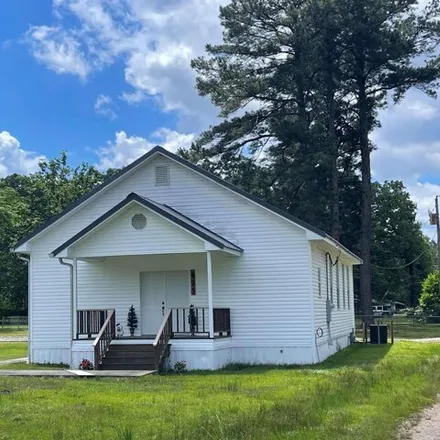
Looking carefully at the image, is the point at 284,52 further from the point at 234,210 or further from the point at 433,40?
the point at 234,210

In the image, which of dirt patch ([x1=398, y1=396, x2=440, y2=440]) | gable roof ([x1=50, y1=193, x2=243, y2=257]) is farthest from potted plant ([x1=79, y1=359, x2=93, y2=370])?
dirt patch ([x1=398, y1=396, x2=440, y2=440])

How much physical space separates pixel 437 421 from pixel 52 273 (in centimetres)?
1429

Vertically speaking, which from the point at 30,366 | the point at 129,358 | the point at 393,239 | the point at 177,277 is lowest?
the point at 30,366

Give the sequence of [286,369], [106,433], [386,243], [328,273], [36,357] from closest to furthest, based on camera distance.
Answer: [106,433] < [286,369] < [36,357] < [328,273] < [386,243]

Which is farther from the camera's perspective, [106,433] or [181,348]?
[181,348]

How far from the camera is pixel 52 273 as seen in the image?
20.8 m

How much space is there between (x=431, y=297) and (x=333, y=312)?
80.2 ft

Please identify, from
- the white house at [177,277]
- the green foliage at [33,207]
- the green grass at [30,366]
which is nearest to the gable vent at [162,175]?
the white house at [177,277]

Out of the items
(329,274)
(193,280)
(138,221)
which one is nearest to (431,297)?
(329,274)

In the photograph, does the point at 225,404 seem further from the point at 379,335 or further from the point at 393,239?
the point at 393,239

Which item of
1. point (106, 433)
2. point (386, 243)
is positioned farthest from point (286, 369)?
point (386, 243)

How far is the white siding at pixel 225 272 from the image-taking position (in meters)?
18.6

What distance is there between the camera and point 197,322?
19141 millimetres

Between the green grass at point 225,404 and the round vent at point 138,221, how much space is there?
4.38 metres
